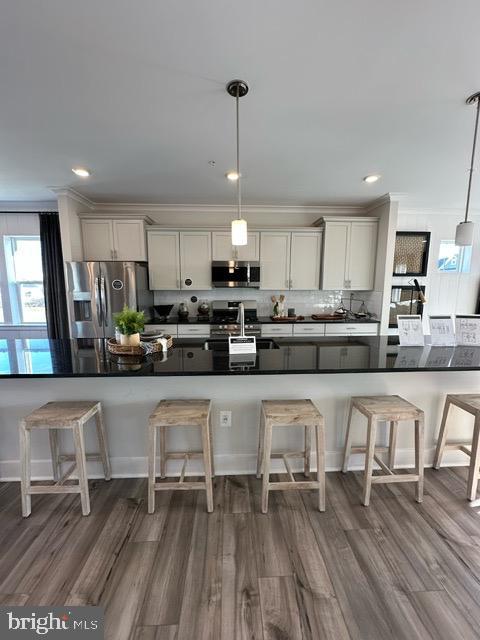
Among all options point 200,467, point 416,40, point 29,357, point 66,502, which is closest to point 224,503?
point 200,467

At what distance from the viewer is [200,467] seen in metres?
1.96

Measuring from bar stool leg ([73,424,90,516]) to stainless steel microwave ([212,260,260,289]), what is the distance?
111 inches

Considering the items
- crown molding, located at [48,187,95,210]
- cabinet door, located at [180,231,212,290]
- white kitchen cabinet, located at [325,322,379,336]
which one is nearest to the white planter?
cabinet door, located at [180,231,212,290]

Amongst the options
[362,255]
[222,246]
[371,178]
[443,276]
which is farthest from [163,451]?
[443,276]

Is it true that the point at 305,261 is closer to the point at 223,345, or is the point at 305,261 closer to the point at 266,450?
the point at 223,345

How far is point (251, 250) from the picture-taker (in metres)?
4.05

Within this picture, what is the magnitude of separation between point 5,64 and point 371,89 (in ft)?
6.88

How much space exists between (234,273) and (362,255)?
195 centimetres

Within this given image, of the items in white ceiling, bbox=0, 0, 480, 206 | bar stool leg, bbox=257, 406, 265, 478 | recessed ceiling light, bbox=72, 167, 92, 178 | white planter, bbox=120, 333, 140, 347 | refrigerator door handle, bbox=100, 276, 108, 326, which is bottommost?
bar stool leg, bbox=257, 406, 265, 478

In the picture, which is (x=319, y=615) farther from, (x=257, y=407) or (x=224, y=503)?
(x=257, y=407)

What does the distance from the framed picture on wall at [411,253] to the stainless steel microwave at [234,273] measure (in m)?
2.18

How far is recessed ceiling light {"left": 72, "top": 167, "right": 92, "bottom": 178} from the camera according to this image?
2.86 meters

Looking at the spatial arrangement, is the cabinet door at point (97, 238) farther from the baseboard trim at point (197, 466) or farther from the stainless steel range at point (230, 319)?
the baseboard trim at point (197, 466)

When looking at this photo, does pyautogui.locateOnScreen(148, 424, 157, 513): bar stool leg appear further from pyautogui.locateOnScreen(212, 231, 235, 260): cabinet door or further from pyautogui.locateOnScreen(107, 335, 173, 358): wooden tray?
pyautogui.locateOnScreen(212, 231, 235, 260): cabinet door
